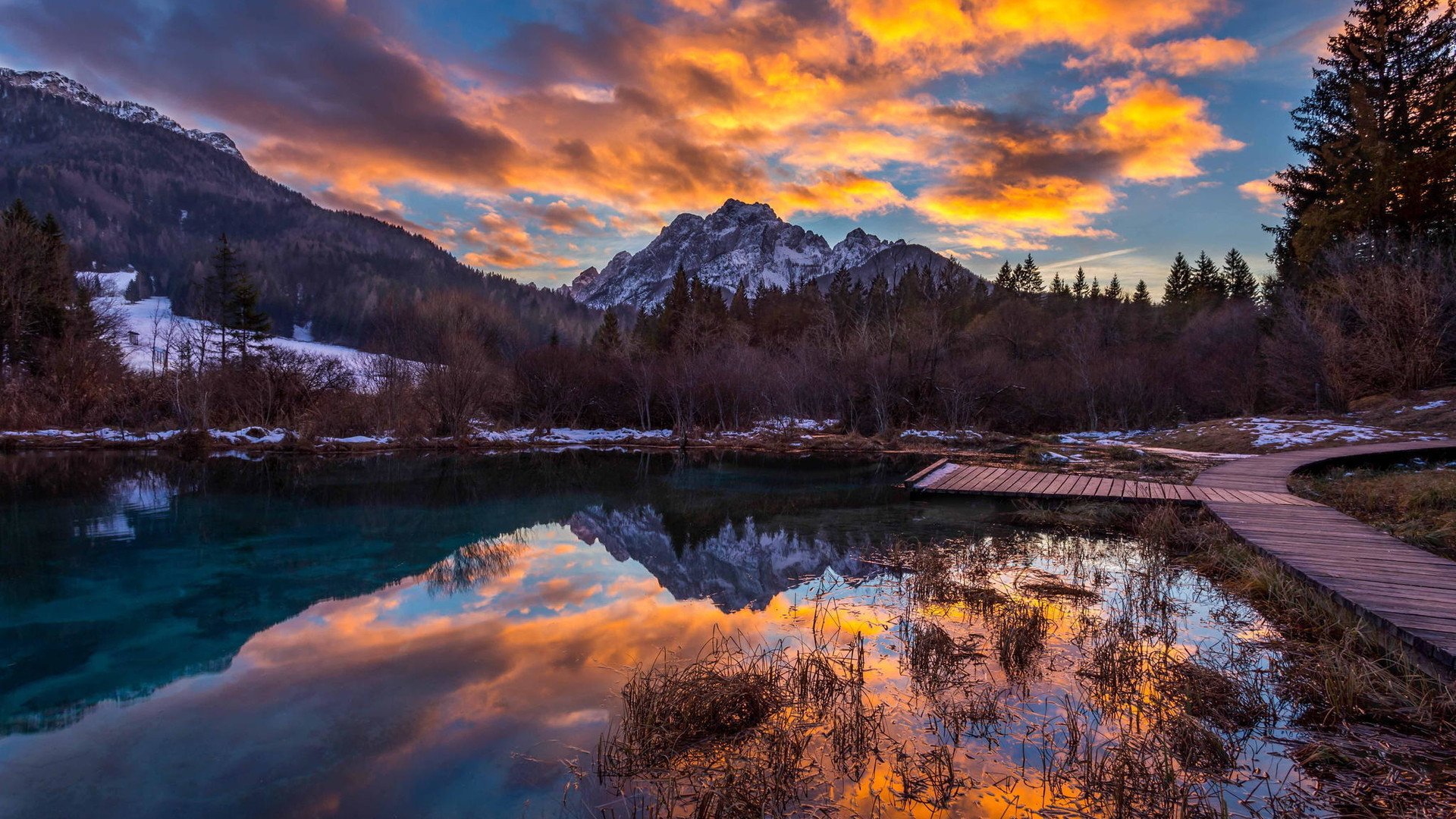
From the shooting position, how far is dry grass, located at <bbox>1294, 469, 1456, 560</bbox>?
810 centimetres

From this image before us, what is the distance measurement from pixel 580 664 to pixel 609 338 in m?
50.4

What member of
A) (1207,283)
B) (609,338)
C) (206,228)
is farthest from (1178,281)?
(206,228)

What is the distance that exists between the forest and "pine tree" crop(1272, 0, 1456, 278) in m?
0.09

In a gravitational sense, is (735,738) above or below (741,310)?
below

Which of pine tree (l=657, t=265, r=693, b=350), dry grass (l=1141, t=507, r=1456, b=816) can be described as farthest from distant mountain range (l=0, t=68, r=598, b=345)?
dry grass (l=1141, t=507, r=1456, b=816)

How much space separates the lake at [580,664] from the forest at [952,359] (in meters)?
19.5

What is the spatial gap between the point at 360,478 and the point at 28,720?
15.7 meters

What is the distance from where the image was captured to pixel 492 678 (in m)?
5.92

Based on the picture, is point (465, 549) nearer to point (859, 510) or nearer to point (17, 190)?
point (859, 510)

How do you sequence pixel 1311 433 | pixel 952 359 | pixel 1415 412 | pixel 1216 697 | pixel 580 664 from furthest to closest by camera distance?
pixel 952 359
pixel 1311 433
pixel 1415 412
pixel 580 664
pixel 1216 697

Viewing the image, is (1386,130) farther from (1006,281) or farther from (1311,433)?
(1006,281)

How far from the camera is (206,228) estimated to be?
132 metres

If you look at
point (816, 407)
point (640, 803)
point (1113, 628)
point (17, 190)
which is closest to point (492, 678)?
point (640, 803)

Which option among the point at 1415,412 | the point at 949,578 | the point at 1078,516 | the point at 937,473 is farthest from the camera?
the point at 1415,412
